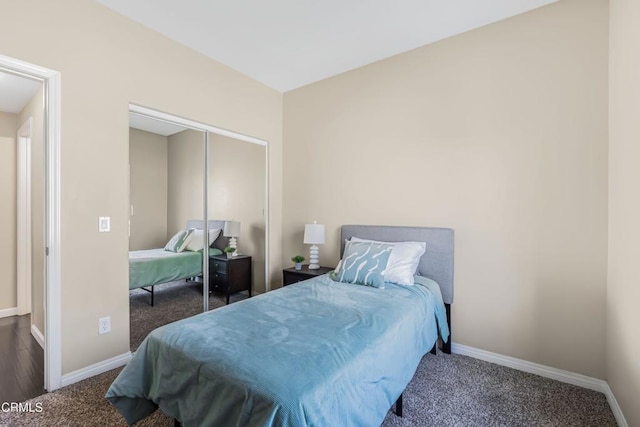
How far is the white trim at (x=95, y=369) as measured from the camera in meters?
2.10

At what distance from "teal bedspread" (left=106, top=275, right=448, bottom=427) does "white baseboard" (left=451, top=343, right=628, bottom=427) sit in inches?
34.2

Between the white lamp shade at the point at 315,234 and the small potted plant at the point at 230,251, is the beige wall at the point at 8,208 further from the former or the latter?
the white lamp shade at the point at 315,234

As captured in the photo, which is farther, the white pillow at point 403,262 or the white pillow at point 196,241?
the white pillow at point 196,241

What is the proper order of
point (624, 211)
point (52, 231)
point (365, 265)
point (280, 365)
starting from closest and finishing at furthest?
point (280, 365)
point (624, 211)
point (52, 231)
point (365, 265)

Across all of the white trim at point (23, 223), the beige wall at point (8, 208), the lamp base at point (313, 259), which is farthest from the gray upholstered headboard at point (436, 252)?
the beige wall at point (8, 208)

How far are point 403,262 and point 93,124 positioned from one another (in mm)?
2716

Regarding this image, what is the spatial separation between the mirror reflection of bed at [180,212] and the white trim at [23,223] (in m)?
1.87

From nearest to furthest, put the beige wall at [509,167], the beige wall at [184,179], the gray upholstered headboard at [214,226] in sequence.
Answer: the beige wall at [509,167] < the beige wall at [184,179] < the gray upholstered headboard at [214,226]

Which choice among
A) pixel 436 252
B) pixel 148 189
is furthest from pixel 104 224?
pixel 436 252

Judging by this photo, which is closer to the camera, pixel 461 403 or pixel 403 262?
pixel 461 403

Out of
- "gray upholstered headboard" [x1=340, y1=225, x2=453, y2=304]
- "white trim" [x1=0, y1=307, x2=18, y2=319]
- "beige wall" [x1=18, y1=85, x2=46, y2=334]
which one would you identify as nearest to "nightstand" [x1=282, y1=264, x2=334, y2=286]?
"gray upholstered headboard" [x1=340, y1=225, x2=453, y2=304]

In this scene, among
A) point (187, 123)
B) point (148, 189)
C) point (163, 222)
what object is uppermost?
point (187, 123)

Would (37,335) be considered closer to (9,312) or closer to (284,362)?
(9,312)

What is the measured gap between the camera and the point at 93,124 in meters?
2.23
